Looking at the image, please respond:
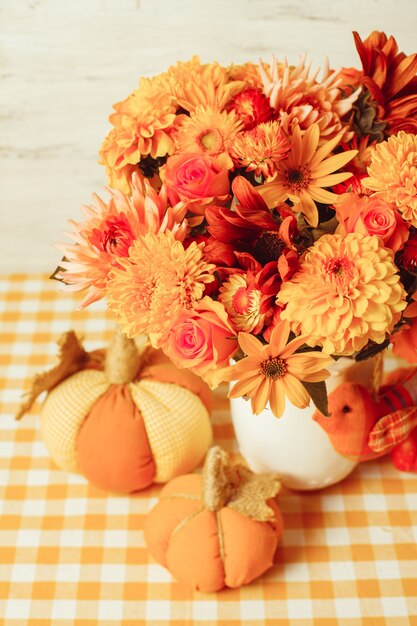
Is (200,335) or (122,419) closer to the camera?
(200,335)

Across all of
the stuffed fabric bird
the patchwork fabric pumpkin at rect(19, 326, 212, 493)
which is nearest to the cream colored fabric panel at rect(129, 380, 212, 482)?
the patchwork fabric pumpkin at rect(19, 326, 212, 493)

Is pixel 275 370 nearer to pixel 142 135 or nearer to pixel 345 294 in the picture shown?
pixel 345 294

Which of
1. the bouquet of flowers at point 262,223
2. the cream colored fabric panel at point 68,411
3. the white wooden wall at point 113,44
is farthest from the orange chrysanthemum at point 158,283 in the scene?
the white wooden wall at point 113,44

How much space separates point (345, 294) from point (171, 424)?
386 millimetres

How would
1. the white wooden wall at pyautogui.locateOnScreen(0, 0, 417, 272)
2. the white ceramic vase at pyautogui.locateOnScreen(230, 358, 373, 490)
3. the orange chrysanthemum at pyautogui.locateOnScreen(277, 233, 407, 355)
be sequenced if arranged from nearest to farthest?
the orange chrysanthemum at pyautogui.locateOnScreen(277, 233, 407, 355) < the white ceramic vase at pyautogui.locateOnScreen(230, 358, 373, 490) < the white wooden wall at pyautogui.locateOnScreen(0, 0, 417, 272)

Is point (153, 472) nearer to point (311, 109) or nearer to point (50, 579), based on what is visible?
point (50, 579)

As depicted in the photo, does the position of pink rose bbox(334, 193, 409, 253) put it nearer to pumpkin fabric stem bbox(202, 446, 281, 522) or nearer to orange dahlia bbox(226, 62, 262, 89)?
orange dahlia bbox(226, 62, 262, 89)

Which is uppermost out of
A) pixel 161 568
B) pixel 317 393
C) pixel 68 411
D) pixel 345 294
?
pixel 345 294

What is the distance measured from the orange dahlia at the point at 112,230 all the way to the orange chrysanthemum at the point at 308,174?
0.08 m

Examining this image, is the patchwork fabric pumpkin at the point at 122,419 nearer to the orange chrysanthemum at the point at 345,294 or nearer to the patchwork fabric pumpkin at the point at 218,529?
the patchwork fabric pumpkin at the point at 218,529

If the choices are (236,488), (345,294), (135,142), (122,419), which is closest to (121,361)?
(122,419)

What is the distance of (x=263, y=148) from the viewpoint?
2.08 ft

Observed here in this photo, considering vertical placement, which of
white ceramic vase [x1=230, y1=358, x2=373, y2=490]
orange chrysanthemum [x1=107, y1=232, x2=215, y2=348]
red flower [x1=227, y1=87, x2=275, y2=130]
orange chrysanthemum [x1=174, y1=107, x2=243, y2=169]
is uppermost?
red flower [x1=227, y1=87, x2=275, y2=130]

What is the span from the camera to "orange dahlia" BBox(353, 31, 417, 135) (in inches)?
26.7
